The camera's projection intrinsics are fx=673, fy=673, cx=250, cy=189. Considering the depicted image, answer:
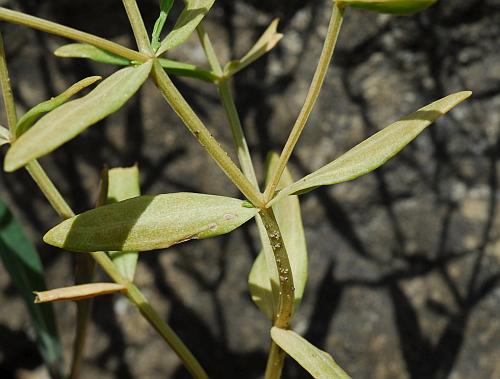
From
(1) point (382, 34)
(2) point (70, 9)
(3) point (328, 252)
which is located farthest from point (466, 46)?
(2) point (70, 9)

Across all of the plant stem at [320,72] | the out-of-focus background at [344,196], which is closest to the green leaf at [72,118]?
the plant stem at [320,72]

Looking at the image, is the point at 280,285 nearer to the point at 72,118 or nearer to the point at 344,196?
the point at 72,118

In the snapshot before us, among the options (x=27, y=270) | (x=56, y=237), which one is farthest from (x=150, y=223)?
(x=27, y=270)

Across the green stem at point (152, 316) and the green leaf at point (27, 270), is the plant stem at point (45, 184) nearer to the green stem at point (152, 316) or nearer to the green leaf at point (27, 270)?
the green stem at point (152, 316)

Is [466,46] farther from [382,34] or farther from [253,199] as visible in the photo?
[253,199]

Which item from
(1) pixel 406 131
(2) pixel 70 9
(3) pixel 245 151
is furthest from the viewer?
Answer: (2) pixel 70 9
